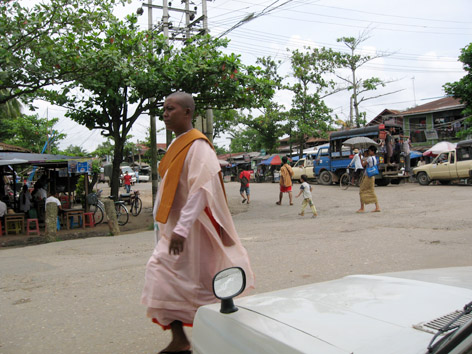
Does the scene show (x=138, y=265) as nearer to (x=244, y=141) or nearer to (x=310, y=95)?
(x=310, y=95)

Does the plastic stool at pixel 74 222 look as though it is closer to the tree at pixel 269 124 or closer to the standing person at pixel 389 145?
the standing person at pixel 389 145

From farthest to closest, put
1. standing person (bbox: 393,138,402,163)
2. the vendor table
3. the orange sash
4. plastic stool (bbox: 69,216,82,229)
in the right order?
1. standing person (bbox: 393,138,402,163)
2. plastic stool (bbox: 69,216,82,229)
3. the vendor table
4. the orange sash

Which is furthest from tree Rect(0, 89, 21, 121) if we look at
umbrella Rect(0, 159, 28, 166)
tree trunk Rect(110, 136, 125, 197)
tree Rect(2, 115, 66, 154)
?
umbrella Rect(0, 159, 28, 166)

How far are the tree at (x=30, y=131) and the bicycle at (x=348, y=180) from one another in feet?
70.7

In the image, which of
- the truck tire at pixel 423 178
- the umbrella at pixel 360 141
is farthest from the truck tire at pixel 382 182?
the umbrella at pixel 360 141

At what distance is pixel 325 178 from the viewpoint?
23750 mm

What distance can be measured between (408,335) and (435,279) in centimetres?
78

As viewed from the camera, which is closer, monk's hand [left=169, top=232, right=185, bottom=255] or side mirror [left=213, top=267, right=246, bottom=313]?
side mirror [left=213, top=267, right=246, bottom=313]

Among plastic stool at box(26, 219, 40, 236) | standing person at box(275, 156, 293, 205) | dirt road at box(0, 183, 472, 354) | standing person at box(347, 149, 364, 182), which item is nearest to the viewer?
dirt road at box(0, 183, 472, 354)

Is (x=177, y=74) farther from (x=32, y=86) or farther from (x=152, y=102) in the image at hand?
(x=32, y=86)

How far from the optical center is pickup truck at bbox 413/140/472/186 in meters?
17.8

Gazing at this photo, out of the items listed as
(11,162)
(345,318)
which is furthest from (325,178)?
(345,318)

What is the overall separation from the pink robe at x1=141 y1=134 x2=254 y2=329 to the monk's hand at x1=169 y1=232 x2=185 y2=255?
0.03 metres

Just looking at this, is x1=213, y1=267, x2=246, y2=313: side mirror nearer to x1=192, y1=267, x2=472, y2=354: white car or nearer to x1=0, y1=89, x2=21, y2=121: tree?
x1=192, y1=267, x2=472, y2=354: white car
